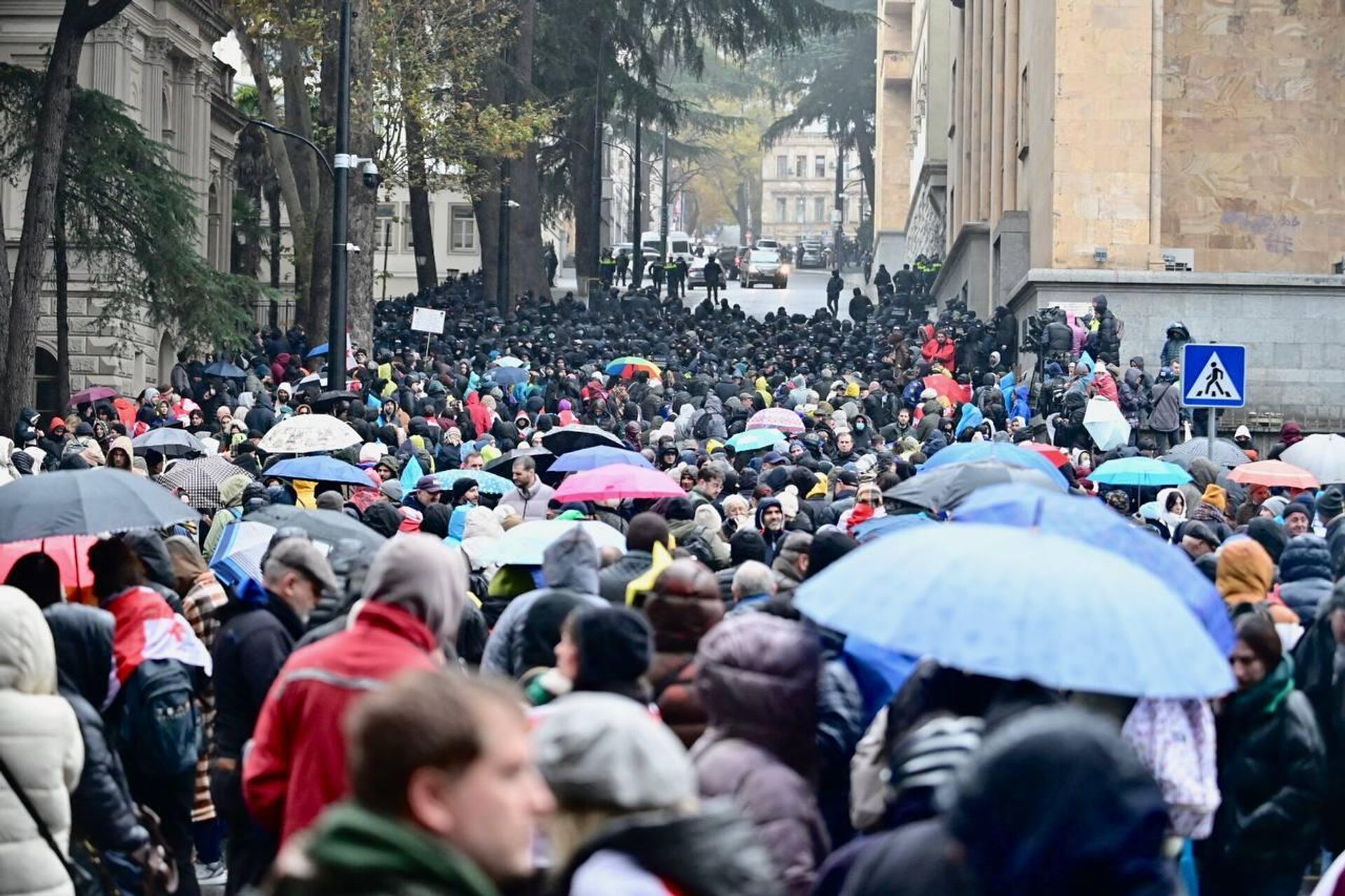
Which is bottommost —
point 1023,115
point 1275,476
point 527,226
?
point 1275,476

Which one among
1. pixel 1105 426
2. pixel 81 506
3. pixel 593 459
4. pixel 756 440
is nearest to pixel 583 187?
pixel 1105 426

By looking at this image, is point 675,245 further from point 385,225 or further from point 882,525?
point 882,525

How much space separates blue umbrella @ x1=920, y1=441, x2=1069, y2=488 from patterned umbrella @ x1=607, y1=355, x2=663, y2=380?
54.1 feet

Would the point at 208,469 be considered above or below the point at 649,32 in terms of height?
below

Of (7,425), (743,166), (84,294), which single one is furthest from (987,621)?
(743,166)

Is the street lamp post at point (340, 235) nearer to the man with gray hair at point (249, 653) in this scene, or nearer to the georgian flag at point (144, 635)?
the georgian flag at point (144, 635)

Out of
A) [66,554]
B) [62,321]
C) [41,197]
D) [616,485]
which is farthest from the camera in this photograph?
[62,321]

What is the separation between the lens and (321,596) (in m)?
7.58

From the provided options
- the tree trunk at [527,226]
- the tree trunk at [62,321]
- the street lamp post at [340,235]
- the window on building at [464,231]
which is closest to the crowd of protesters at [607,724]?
the street lamp post at [340,235]

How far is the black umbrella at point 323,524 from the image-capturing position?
10.1 m

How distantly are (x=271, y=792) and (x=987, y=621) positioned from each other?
1.90m

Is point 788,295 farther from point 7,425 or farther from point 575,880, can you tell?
point 575,880

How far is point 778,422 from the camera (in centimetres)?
2245

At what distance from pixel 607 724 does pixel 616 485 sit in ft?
30.3
